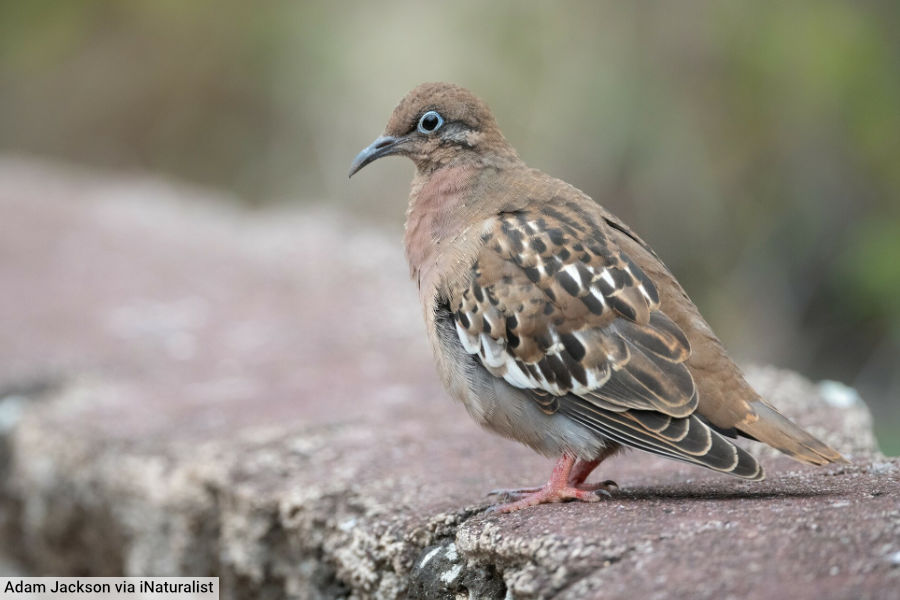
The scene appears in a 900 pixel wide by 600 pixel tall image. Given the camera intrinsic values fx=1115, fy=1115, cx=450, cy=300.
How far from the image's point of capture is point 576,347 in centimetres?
360

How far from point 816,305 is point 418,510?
18.8 feet

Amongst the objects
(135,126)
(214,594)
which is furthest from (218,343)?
(135,126)

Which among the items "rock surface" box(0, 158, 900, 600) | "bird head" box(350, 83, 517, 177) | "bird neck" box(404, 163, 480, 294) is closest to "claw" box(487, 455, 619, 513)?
"rock surface" box(0, 158, 900, 600)

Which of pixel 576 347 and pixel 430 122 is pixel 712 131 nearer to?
pixel 430 122

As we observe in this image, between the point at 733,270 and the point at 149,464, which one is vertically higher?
the point at 733,270

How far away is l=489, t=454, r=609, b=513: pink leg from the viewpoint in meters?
3.57

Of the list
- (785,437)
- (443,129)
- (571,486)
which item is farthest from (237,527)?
(785,437)

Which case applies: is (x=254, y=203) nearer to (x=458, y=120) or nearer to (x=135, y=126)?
(x=135, y=126)

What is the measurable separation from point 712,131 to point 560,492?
5828 millimetres

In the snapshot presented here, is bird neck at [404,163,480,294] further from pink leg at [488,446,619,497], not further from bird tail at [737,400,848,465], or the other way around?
bird tail at [737,400,848,465]

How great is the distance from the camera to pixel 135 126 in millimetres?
12461

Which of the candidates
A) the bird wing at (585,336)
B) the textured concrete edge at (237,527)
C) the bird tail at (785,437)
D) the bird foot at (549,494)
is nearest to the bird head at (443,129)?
the bird wing at (585,336)

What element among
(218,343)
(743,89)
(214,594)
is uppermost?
(743,89)

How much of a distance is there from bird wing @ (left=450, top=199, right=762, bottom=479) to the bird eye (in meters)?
0.84
